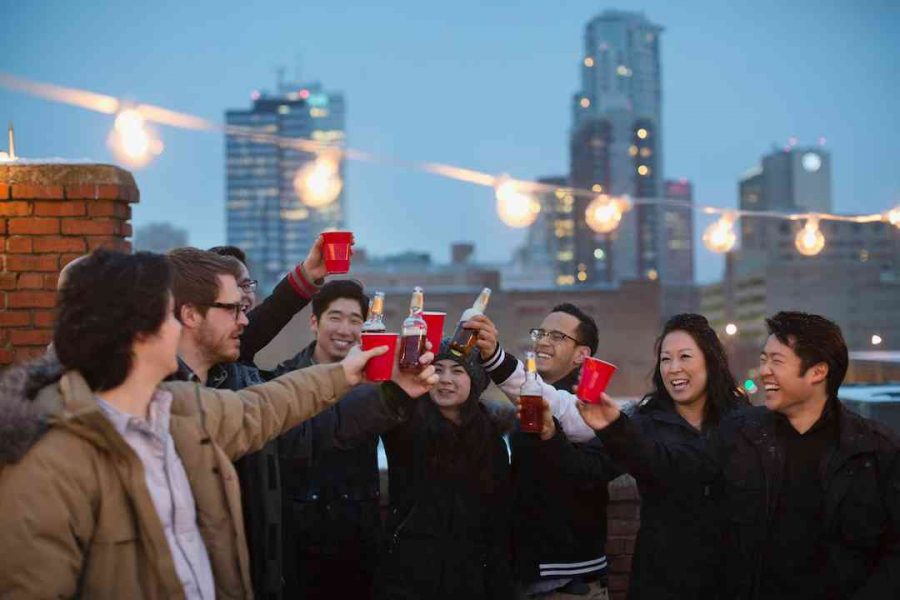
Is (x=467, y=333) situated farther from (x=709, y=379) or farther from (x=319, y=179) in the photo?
(x=319, y=179)

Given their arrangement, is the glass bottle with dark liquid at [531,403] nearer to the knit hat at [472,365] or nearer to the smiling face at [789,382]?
the knit hat at [472,365]

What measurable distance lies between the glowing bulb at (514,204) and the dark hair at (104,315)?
675 centimetres

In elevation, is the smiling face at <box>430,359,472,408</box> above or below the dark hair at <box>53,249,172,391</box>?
below

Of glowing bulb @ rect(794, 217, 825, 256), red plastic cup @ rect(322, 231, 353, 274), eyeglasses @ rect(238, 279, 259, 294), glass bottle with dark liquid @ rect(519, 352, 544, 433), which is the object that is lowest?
glass bottle with dark liquid @ rect(519, 352, 544, 433)

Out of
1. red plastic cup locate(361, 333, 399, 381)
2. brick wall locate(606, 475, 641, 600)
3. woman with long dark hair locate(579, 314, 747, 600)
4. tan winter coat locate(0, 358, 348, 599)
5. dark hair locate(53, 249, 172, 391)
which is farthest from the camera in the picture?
brick wall locate(606, 475, 641, 600)

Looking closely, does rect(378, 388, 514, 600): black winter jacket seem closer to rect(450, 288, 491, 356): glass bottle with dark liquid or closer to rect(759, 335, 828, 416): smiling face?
rect(450, 288, 491, 356): glass bottle with dark liquid

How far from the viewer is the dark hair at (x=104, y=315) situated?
8.88 ft

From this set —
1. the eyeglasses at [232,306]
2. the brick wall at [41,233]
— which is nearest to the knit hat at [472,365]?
the eyeglasses at [232,306]

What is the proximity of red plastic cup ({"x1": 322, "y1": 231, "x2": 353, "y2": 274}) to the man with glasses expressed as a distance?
0.65 metres

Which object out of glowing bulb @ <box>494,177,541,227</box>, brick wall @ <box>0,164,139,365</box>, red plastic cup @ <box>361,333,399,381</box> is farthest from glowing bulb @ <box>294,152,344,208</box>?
red plastic cup @ <box>361,333,399,381</box>

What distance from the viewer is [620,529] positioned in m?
5.15

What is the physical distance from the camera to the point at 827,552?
12.1 feet

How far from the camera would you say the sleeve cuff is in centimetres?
448

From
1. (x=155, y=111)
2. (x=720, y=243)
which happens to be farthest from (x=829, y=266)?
(x=155, y=111)
